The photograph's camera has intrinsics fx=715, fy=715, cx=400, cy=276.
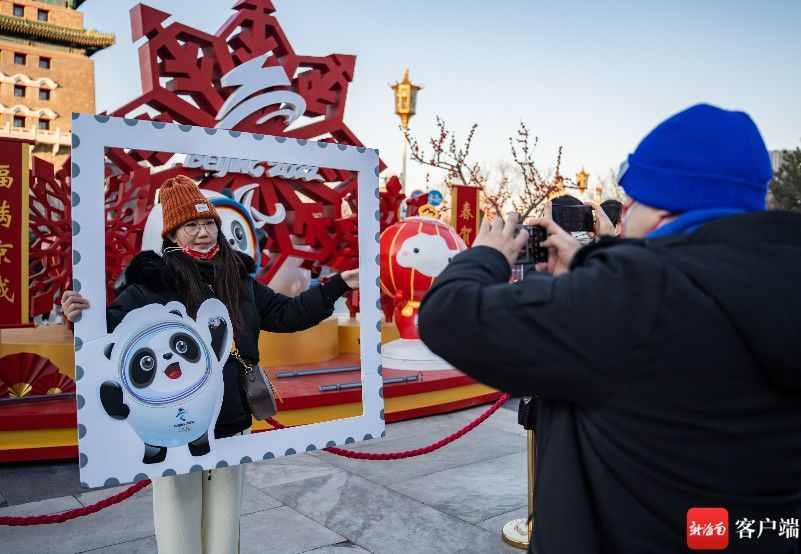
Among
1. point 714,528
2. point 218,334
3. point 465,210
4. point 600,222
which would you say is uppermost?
point 465,210

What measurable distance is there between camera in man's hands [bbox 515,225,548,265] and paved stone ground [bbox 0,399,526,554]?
103 inches

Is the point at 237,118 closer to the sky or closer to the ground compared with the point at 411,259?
closer to the sky

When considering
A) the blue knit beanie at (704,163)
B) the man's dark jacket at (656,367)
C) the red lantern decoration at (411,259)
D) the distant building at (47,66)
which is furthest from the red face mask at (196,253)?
the distant building at (47,66)

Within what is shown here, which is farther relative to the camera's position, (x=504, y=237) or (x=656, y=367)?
(x=504, y=237)

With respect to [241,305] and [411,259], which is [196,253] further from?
[411,259]

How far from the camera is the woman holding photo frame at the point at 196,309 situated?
8.13 feet

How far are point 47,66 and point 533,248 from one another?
39753mm

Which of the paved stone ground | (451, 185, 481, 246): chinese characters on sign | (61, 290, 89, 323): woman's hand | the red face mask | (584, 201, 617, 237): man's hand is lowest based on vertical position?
the paved stone ground

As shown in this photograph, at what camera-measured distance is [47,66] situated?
116ft

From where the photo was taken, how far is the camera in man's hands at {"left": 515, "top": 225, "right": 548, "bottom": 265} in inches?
56.5

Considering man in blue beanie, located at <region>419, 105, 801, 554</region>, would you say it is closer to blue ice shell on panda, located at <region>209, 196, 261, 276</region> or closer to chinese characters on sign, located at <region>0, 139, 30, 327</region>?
blue ice shell on panda, located at <region>209, 196, 261, 276</region>

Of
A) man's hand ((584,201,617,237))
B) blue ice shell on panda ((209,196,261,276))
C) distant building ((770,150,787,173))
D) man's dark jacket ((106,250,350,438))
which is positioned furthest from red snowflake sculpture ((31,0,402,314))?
distant building ((770,150,787,173))

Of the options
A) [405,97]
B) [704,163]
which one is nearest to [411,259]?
[704,163]

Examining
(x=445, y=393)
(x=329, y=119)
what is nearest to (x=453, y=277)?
(x=445, y=393)
